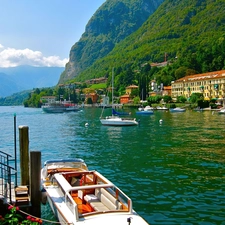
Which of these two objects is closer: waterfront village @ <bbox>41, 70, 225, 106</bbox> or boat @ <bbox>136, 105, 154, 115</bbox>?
boat @ <bbox>136, 105, 154, 115</bbox>

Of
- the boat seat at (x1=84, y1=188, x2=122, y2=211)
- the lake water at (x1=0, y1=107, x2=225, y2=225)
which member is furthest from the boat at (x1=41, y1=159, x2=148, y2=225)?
the lake water at (x1=0, y1=107, x2=225, y2=225)

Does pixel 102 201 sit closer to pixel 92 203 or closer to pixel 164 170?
pixel 92 203

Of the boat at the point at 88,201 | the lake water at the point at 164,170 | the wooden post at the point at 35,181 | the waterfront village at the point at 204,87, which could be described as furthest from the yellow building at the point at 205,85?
the wooden post at the point at 35,181

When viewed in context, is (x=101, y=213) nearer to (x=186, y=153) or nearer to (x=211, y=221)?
(x=211, y=221)

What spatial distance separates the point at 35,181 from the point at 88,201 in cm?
247

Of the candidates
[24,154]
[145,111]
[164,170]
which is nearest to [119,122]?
[164,170]

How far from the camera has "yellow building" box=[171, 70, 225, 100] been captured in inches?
5512

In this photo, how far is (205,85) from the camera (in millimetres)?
147500

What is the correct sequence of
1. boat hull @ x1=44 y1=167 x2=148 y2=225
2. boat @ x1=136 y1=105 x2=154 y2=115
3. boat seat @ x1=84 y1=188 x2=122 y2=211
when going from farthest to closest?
boat @ x1=136 y1=105 x2=154 y2=115 → boat seat @ x1=84 y1=188 x2=122 y2=211 → boat hull @ x1=44 y1=167 x2=148 y2=225

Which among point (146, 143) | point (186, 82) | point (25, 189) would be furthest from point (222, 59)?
point (25, 189)

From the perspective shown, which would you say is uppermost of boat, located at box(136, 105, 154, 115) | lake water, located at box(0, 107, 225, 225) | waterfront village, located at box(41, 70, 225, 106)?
waterfront village, located at box(41, 70, 225, 106)

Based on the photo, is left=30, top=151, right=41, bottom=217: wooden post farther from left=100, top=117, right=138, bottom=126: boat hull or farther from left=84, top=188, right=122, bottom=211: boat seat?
left=100, top=117, right=138, bottom=126: boat hull

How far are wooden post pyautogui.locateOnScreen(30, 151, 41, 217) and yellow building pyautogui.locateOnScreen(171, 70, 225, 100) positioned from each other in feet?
430

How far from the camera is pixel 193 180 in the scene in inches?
838
